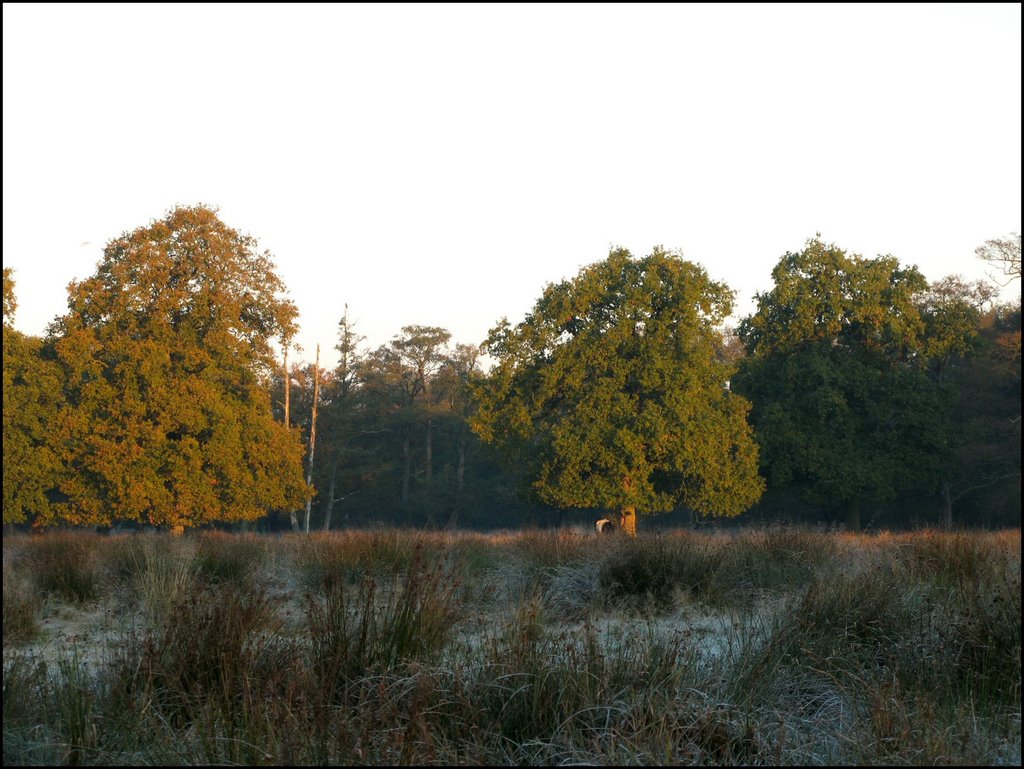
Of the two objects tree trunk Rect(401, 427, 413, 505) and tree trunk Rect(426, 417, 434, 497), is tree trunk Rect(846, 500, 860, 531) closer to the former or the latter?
tree trunk Rect(426, 417, 434, 497)

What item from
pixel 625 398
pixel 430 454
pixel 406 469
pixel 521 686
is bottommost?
pixel 521 686

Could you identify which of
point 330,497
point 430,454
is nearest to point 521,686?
point 330,497

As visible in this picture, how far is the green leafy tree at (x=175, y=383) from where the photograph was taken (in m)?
26.9

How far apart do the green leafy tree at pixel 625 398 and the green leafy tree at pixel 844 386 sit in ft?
7.65

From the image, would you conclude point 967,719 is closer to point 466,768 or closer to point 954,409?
point 466,768

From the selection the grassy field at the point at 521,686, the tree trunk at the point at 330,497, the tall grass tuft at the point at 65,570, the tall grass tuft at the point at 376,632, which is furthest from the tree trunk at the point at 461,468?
the tall grass tuft at the point at 376,632

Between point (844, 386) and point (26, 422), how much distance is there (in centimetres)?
2305

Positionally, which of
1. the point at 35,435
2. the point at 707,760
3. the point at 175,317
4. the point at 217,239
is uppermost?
the point at 217,239

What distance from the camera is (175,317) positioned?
29031 mm

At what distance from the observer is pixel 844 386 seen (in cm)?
2878

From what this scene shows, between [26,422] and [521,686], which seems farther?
[26,422]

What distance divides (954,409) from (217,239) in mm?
22464

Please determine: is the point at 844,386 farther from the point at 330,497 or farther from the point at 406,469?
the point at 406,469

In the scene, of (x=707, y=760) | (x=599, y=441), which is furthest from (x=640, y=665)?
(x=599, y=441)
